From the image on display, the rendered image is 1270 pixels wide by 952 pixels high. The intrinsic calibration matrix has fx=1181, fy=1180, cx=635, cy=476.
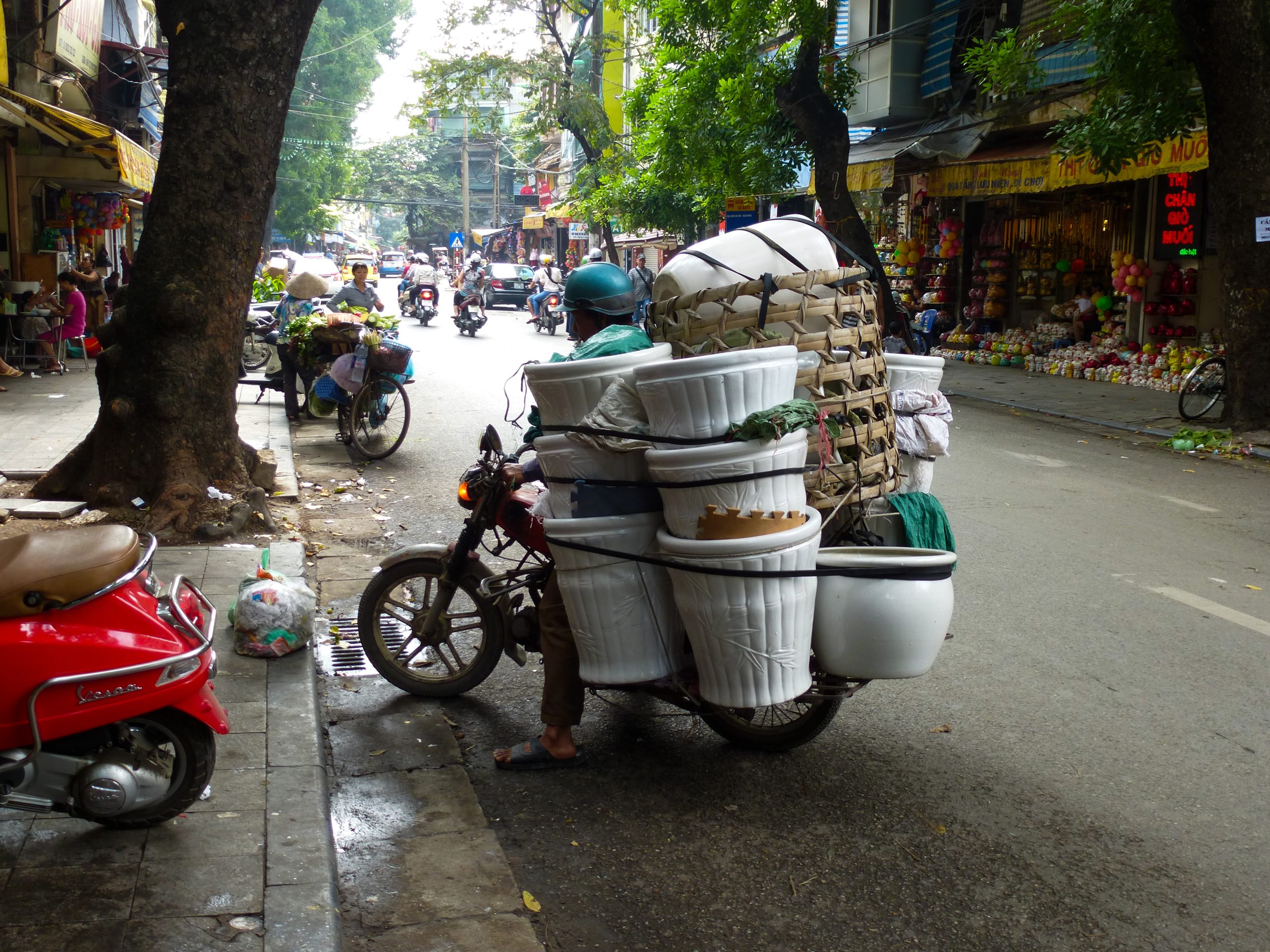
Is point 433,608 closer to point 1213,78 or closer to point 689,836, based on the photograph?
point 689,836

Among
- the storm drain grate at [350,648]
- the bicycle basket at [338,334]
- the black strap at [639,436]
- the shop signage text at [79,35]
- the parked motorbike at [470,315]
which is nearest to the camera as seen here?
the black strap at [639,436]

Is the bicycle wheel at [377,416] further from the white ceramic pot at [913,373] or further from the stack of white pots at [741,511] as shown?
the stack of white pots at [741,511]

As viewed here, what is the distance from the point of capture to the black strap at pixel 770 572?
3379 mm

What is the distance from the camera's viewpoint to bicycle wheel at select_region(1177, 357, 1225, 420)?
503 inches

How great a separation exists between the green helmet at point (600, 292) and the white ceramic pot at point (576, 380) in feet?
1.84

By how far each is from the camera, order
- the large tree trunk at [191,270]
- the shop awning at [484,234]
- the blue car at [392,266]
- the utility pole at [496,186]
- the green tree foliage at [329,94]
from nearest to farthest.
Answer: the large tree trunk at [191,270] < the green tree foliage at [329,94] < the utility pole at [496,186] < the shop awning at [484,234] < the blue car at [392,266]

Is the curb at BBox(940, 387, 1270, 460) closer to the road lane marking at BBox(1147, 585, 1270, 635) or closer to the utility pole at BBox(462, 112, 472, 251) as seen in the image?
the road lane marking at BBox(1147, 585, 1270, 635)

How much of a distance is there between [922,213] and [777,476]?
21484mm

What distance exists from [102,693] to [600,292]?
2083mm

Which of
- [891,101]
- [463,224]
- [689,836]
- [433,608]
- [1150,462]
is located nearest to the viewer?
[689,836]

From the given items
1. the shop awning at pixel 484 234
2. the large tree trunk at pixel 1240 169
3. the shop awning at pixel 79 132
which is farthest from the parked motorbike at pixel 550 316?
the shop awning at pixel 484 234

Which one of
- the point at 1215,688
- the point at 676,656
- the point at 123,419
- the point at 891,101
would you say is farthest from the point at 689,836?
the point at 891,101

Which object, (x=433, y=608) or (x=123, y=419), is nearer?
(x=433, y=608)

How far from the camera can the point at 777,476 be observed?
339 centimetres
